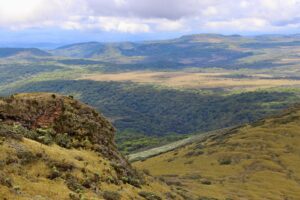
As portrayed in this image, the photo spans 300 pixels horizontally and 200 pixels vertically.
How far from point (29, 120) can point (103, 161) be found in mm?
8641

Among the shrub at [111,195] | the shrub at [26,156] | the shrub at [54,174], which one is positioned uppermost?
the shrub at [26,156]

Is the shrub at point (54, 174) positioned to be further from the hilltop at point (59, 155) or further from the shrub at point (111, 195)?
the shrub at point (111, 195)

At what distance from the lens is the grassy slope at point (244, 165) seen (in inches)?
3278

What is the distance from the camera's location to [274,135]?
128375 mm

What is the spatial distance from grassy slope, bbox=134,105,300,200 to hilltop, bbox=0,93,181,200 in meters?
25.7

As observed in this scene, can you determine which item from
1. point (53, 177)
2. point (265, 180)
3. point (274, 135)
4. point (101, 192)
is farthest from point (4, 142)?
point (274, 135)

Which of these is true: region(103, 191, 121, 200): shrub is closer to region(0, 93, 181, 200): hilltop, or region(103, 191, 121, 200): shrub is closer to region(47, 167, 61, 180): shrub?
region(0, 93, 181, 200): hilltop

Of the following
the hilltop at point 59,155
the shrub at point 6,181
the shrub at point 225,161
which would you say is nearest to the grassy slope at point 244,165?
the shrub at point 225,161

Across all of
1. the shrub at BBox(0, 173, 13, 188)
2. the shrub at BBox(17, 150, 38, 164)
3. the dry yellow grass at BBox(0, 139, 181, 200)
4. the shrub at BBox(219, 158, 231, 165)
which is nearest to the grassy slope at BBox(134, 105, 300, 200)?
the shrub at BBox(219, 158, 231, 165)

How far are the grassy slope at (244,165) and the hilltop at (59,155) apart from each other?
2567 centimetres

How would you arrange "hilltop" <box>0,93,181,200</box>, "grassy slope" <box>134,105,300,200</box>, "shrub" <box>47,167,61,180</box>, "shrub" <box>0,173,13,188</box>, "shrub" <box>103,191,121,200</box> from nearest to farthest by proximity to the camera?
"shrub" <box>0,173,13,188</box>, "hilltop" <box>0,93,181,200</box>, "shrub" <box>47,167,61,180</box>, "shrub" <box>103,191,121,200</box>, "grassy slope" <box>134,105,300,200</box>

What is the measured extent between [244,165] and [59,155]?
253ft

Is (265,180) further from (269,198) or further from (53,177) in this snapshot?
(53,177)

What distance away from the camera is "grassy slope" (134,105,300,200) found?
83250 millimetres
